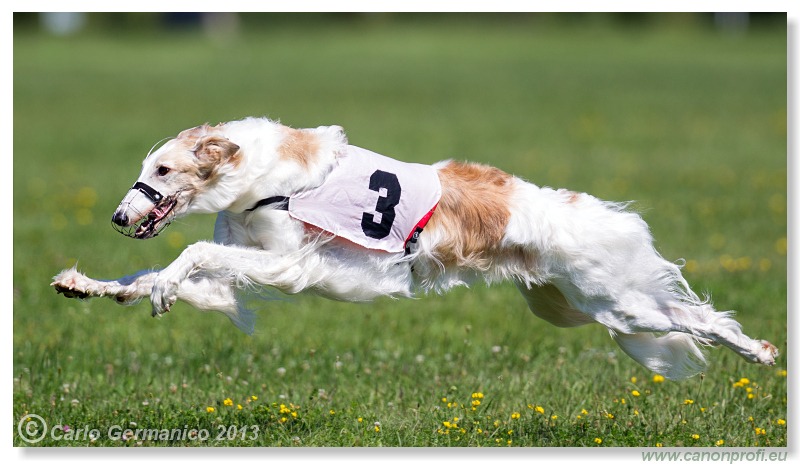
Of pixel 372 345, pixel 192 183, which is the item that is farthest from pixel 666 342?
pixel 192 183

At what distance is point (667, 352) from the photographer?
636cm

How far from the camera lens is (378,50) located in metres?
37.5

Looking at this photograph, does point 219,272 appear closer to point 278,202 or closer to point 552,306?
point 278,202

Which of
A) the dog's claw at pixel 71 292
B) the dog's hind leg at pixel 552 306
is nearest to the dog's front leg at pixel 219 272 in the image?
the dog's claw at pixel 71 292

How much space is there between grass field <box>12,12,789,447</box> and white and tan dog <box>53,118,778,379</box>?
17.3 inches

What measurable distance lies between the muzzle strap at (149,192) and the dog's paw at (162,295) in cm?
44

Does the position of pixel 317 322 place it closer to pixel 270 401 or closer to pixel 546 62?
pixel 270 401

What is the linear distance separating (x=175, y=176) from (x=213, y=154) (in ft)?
0.78

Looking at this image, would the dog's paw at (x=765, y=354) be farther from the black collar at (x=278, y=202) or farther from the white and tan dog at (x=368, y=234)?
the black collar at (x=278, y=202)

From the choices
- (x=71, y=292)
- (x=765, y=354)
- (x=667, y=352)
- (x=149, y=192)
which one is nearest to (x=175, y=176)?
(x=149, y=192)

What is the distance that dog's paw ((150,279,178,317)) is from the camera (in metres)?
5.36

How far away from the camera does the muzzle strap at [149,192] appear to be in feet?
17.9

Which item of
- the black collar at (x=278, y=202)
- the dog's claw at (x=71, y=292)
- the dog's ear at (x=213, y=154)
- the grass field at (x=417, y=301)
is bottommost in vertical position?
the grass field at (x=417, y=301)
